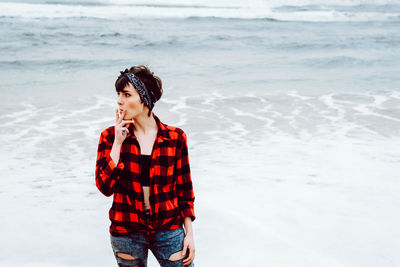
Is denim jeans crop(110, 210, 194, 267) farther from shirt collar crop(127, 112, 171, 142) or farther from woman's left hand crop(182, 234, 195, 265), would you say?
shirt collar crop(127, 112, 171, 142)

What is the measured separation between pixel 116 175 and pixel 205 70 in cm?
1507

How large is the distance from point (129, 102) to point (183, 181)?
0.45 metres

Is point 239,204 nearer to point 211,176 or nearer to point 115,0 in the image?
point 211,176

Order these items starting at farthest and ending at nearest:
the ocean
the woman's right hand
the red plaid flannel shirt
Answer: the ocean
the red plaid flannel shirt
the woman's right hand

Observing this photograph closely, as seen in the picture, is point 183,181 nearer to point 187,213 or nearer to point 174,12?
point 187,213

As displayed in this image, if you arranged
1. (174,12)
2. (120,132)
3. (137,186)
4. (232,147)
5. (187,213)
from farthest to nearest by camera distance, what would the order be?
(174,12), (232,147), (187,213), (137,186), (120,132)

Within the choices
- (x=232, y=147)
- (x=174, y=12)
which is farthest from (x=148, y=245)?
(x=174, y=12)

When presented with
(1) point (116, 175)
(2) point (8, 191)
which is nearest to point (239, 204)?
(2) point (8, 191)

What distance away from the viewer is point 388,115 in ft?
32.2

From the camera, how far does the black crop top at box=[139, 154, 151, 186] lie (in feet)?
6.79

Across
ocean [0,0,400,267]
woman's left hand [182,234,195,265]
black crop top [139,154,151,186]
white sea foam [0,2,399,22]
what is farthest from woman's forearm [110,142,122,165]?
white sea foam [0,2,399,22]

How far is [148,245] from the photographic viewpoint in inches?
83.0

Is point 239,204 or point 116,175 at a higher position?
point 116,175

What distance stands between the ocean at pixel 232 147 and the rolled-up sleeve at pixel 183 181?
→ 1952mm
